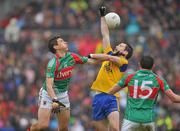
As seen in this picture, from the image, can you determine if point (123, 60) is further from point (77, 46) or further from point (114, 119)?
point (77, 46)

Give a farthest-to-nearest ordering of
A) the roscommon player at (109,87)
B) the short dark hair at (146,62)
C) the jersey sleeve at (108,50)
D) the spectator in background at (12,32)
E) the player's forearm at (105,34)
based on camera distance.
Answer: the spectator in background at (12,32)
the player's forearm at (105,34)
the jersey sleeve at (108,50)
the roscommon player at (109,87)
the short dark hair at (146,62)

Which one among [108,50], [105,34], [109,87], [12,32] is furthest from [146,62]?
[12,32]

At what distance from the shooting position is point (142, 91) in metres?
16.0

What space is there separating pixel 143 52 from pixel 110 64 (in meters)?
8.84

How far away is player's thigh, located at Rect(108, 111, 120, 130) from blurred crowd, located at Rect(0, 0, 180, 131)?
224 inches

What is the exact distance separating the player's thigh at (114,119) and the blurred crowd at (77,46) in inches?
224

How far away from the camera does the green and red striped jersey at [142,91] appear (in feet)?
52.4

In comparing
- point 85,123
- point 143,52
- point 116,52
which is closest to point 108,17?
point 116,52

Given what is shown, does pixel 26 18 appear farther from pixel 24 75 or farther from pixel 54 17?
pixel 24 75

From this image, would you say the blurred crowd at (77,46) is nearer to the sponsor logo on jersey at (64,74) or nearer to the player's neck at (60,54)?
the sponsor logo on jersey at (64,74)

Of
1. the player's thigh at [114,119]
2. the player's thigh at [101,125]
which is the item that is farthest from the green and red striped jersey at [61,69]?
the player's thigh at [114,119]

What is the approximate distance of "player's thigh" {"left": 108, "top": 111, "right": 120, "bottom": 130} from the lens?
59.0ft

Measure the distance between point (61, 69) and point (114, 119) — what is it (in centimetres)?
145

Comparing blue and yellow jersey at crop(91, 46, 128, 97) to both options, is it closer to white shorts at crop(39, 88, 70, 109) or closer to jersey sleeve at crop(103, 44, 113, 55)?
jersey sleeve at crop(103, 44, 113, 55)
